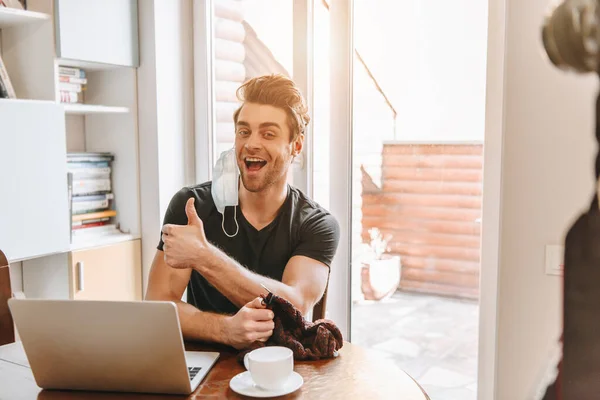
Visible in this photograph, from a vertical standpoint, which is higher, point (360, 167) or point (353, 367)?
point (360, 167)

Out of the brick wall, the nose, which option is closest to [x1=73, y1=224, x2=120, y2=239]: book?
the nose

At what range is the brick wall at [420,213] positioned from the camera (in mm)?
1030

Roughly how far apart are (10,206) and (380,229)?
141cm

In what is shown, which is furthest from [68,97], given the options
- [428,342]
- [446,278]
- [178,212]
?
[446,278]

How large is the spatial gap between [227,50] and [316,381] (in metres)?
1.96

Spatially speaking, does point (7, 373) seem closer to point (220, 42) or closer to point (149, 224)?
point (149, 224)

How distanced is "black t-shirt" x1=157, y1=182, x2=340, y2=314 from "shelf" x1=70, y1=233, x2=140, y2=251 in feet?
2.33

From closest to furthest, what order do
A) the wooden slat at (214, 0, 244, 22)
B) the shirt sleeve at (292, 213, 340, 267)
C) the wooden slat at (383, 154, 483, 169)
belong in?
1. the wooden slat at (383, 154, 483, 169)
2. the shirt sleeve at (292, 213, 340, 267)
3. the wooden slat at (214, 0, 244, 22)

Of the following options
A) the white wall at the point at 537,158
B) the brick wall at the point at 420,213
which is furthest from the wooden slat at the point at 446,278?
the white wall at the point at 537,158

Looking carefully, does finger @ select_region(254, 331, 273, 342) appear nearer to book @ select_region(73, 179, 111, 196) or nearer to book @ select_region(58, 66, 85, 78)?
book @ select_region(73, 179, 111, 196)

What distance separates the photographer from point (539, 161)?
781mm

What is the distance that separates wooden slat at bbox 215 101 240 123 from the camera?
2.82 m

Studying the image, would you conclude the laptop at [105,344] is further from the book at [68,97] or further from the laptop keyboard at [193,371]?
the book at [68,97]

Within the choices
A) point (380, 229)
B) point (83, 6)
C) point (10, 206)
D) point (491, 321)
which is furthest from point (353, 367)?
point (83, 6)
